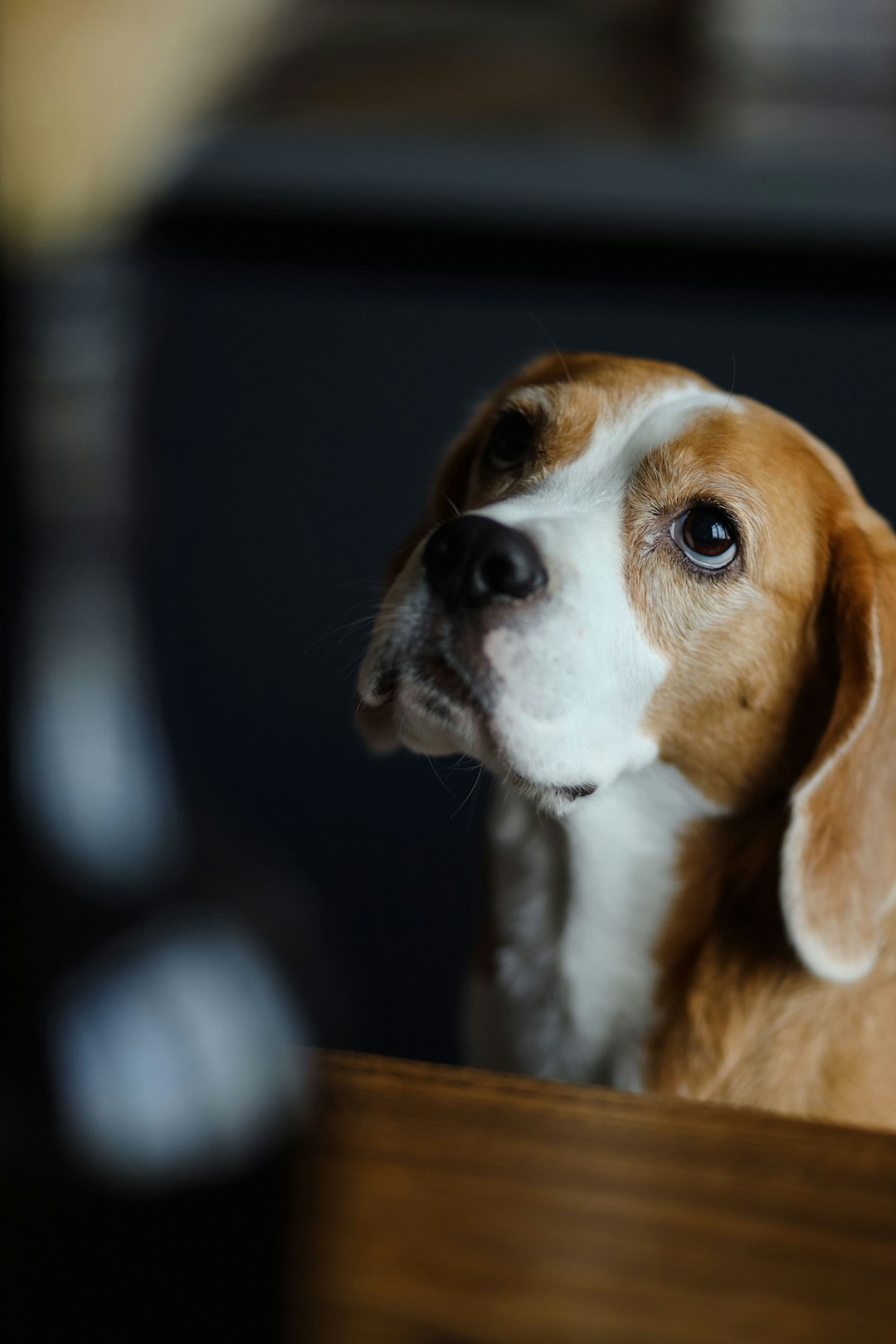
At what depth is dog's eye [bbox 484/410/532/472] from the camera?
3.16 feet

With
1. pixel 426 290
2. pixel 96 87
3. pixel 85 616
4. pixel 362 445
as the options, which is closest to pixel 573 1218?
pixel 85 616

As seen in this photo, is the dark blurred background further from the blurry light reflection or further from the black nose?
the blurry light reflection

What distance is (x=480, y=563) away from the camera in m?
0.76

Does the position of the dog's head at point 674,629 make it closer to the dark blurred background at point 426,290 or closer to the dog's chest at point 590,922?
the dog's chest at point 590,922

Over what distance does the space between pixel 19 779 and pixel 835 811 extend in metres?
0.65

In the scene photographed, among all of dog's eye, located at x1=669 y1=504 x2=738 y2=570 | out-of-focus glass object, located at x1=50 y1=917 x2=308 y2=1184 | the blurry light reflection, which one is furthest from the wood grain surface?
dog's eye, located at x1=669 y1=504 x2=738 y2=570

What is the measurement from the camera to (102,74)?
6.9 inches

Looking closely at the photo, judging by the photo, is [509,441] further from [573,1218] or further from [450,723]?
[573,1218]

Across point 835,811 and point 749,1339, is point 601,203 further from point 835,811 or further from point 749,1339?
point 749,1339

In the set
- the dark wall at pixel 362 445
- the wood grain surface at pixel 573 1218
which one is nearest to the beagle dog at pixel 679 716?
the dark wall at pixel 362 445

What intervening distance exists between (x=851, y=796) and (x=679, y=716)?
0.14m

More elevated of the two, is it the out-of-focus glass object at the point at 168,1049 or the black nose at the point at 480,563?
the out-of-focus glass object at the point at 168,1049

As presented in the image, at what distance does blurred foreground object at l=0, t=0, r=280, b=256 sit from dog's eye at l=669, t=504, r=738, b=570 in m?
0.70

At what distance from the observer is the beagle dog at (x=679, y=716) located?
0.79m
